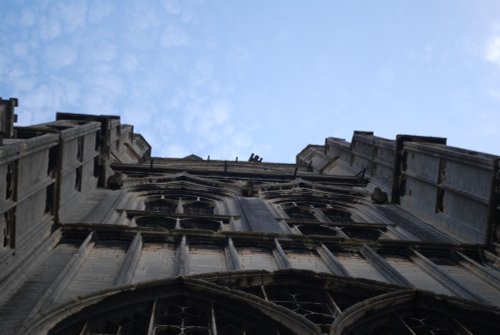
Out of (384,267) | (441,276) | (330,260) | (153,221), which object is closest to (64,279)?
(330,260)

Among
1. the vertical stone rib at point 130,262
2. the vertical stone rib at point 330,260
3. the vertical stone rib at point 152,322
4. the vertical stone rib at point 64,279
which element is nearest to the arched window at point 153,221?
the vertical stone rib at point 130,262

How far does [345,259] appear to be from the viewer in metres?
17.4

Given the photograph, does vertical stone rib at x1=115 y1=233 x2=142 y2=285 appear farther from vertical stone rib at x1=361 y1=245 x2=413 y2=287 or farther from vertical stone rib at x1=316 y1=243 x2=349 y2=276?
vertical stone rib at x1=361 y1=245 x2=413 y2=287

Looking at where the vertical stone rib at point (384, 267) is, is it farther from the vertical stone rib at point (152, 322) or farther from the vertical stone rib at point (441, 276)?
the vertical stone rib at point (152, 322)

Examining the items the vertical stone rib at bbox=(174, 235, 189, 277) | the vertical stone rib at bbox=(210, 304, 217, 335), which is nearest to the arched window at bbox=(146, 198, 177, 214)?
the vertical stone rib at bbox=(174, 235, 189, 277)

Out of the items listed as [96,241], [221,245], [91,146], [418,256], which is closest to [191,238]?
[221,245]

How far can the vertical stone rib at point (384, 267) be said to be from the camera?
49.6ft

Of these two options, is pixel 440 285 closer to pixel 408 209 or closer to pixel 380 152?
pixel 408 209

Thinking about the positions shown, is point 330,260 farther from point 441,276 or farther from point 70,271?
point 70,271

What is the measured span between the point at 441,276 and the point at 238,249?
16.2ft

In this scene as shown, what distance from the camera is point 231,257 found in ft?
52.4

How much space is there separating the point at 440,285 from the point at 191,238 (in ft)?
20.3

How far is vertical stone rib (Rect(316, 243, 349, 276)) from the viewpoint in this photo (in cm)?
1538

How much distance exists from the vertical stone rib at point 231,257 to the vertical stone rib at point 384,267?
11.3ft
